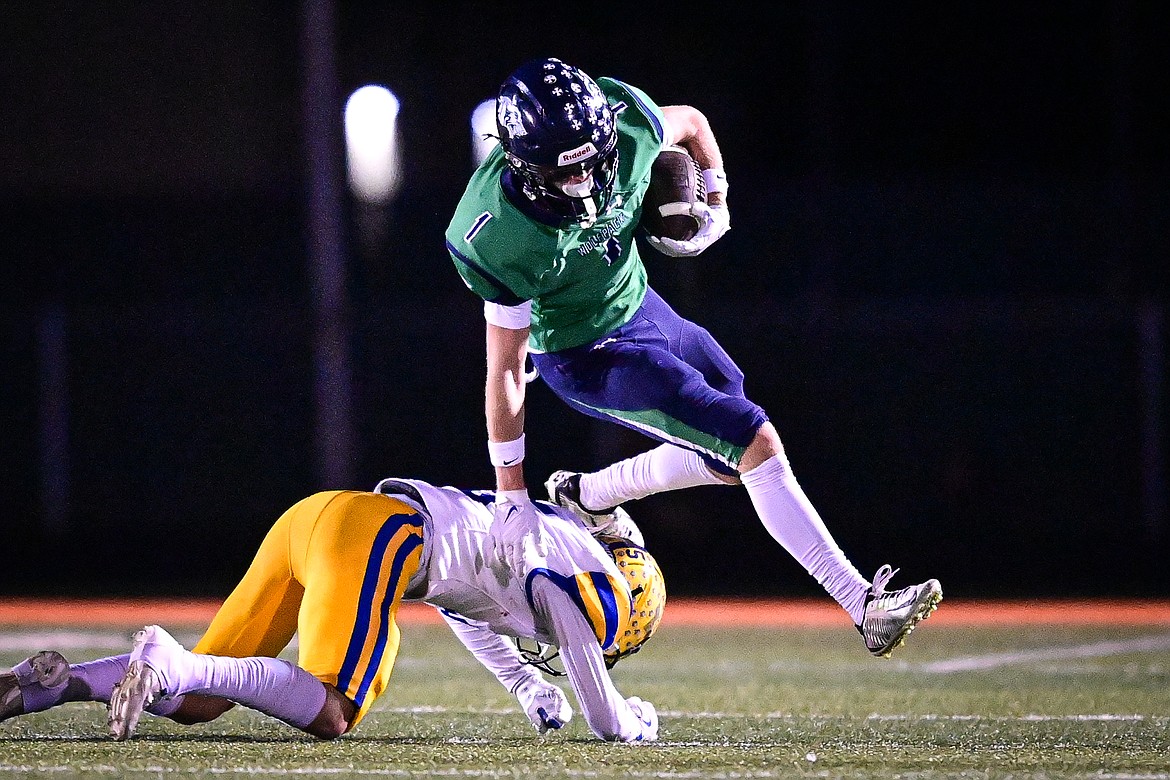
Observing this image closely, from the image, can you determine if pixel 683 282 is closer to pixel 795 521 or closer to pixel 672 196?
pixel 672 196

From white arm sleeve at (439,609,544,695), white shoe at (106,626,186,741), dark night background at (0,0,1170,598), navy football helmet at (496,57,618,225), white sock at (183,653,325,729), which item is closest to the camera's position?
white shoe at (106,626,186,741)

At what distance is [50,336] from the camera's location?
42.3 ft

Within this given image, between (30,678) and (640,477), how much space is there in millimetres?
1837

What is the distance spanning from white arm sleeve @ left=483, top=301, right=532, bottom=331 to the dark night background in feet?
18.3

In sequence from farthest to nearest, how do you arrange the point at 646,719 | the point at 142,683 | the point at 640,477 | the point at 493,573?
the point at 640,477, the point at 646,719, the point at 493,573, the point at 142,683

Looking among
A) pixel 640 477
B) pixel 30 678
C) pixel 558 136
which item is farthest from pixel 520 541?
pixel 30 678

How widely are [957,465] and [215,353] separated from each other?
5.49 meters

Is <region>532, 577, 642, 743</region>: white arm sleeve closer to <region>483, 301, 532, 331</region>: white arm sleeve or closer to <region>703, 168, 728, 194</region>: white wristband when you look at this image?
<region>483, 301, 532, 331</region>: white arm sleeve

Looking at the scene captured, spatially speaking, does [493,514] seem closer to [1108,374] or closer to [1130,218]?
[1108,374]

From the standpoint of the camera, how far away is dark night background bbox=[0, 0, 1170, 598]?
1179cm

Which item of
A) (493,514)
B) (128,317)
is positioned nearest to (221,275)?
(128,317)

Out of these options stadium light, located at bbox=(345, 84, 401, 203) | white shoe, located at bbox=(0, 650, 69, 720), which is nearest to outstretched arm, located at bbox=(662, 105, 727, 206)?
white shoe, located at bbox=(0, 650, 69, 720)

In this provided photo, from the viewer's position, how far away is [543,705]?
4.46 m

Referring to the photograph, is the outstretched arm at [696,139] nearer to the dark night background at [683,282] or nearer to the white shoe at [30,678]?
the white shoe at [30,678]
